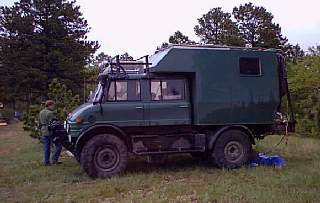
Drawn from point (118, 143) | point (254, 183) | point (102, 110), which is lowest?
point (254, 183)

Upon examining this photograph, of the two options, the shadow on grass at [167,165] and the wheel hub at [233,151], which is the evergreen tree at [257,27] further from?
the wheel hub at [233,151]

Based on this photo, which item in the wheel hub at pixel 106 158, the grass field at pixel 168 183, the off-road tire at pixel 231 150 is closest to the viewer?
the grass field at pixel 168 183

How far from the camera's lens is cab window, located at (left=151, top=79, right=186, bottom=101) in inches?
443

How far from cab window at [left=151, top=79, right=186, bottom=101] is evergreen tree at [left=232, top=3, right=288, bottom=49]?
3264 cm

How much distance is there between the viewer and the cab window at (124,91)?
11008 millimetres

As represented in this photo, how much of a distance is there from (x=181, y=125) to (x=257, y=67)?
8.02 feet

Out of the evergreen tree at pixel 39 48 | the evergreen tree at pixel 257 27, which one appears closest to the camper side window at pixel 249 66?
the evergreen tree at pixel 39 48

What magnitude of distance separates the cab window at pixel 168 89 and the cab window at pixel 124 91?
38 centimetres

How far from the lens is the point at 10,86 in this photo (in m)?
39.6

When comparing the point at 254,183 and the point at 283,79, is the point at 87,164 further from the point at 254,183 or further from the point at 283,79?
the point at 283,79

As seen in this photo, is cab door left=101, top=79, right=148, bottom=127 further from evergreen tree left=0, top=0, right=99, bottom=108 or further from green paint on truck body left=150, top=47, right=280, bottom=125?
evergreen tree left=0, top=0, right=99, bottom=108

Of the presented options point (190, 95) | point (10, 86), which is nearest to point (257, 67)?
point (190, 95)

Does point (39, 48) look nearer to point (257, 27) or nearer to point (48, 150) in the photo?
point (257, 27)

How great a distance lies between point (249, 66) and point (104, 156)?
4225 millimetres
